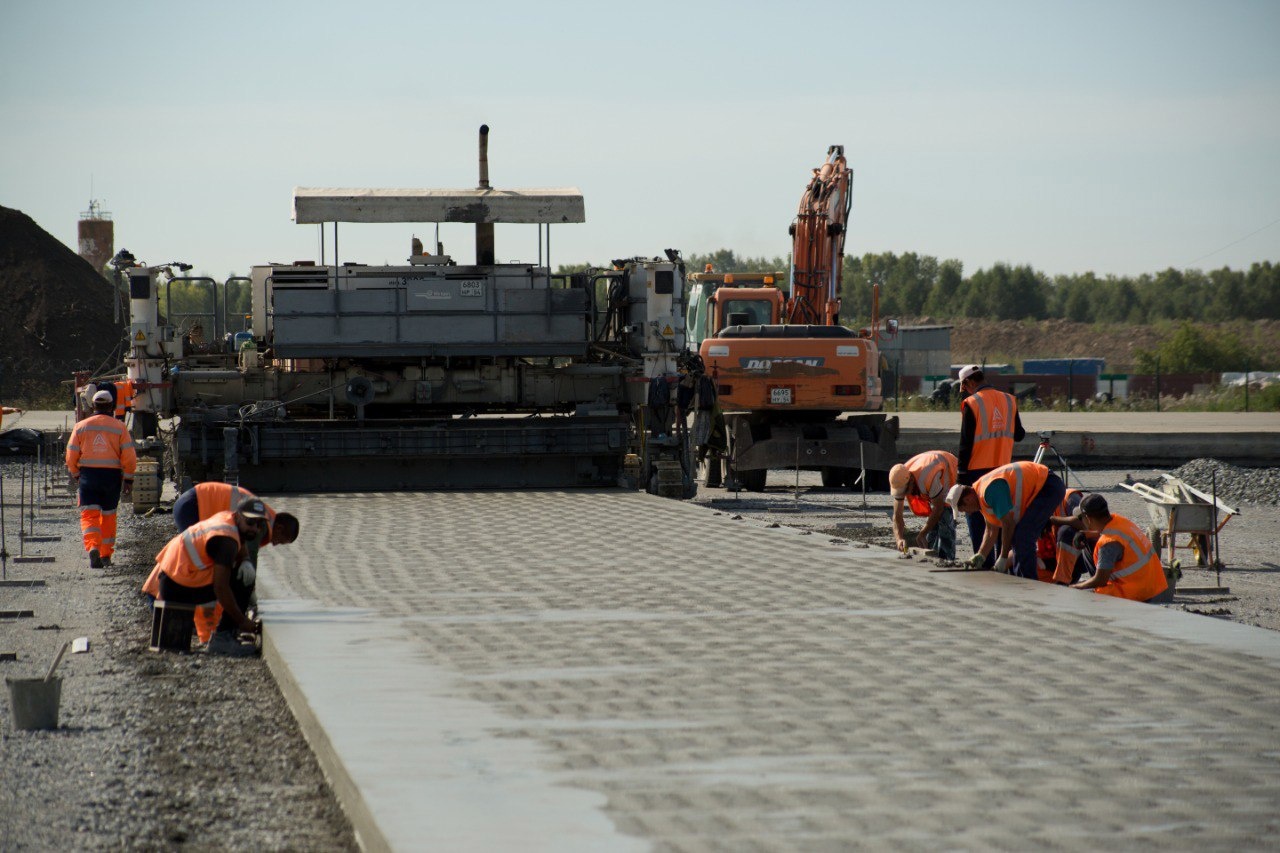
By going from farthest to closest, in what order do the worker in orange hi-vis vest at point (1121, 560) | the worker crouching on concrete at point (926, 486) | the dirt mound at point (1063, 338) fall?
the dirt mound at point (1063, 338), the worker crouching on concrete at point (926, 486), the worker in orange hi-vis vest at point (1121, 560)

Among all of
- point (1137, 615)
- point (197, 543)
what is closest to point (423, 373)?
point (197, 543)

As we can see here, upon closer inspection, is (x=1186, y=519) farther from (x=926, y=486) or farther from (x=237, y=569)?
(x=237, y=569)

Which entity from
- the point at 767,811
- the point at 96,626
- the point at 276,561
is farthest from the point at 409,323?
the point at 767,811

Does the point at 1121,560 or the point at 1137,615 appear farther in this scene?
the point at 1121,560

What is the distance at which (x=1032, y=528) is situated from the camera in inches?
379

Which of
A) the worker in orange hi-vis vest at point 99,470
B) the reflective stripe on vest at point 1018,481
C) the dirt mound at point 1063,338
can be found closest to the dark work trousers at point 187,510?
the worker in orange hi-vis vest at point 99,470

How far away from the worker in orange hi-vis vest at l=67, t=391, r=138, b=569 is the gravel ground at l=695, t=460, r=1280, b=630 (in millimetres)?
5416

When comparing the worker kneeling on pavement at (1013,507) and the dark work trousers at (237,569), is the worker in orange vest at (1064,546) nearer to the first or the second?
the worker kneeling on pavement at (1013,507)

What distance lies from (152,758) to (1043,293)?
11252 cm

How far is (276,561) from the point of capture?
33.1 feet

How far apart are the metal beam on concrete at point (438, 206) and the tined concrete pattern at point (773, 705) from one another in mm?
6300

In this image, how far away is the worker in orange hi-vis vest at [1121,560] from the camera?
359 inches

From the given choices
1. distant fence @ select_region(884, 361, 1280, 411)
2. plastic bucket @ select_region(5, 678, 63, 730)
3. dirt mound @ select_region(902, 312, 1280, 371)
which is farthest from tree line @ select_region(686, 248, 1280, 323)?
plastic bucket @ select_region(5, 678, 63, 730)

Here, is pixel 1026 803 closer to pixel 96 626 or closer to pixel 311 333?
pixel 96 626
